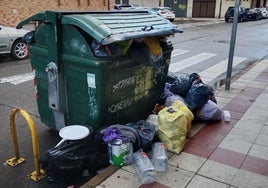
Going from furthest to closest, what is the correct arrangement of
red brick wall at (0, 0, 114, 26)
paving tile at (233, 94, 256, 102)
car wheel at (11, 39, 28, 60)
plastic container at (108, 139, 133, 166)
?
1. red brick wall at (0, 0, 114, 26)
2. car wheel at (11, 39, 28, 60)
3. paving tile at (233, 94, 256, 102)
4. plastic container at (108, 139, 133, 166)

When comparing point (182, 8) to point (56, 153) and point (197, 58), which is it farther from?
point (56, 153)

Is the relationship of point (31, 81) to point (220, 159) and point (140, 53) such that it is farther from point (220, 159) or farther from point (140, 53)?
point (220, 159)

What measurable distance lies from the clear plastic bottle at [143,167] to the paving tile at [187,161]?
0.36m

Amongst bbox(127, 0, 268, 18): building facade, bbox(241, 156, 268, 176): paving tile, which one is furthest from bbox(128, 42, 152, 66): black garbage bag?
bbox(127, 0, 268, 18): building facade

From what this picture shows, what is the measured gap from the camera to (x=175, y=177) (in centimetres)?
353

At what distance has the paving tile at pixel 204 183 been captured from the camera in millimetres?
3377

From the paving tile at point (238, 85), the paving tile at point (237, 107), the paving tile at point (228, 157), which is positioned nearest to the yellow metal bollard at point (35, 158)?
the paving tile at point (228, 157)

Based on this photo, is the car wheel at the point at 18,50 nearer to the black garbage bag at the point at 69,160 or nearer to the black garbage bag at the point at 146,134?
the black garbage bag at the point at 146,134

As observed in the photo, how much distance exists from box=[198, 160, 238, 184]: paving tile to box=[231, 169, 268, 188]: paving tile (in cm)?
6

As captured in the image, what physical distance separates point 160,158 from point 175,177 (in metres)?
0.27

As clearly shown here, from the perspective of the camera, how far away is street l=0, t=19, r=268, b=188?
383cm

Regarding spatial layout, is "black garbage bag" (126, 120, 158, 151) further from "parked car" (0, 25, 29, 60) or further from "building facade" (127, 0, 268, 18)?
"building facade" (127, 0, 268, 18)

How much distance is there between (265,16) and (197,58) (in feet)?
111

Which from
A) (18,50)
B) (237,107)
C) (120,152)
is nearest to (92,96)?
(120,152)
